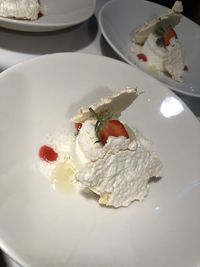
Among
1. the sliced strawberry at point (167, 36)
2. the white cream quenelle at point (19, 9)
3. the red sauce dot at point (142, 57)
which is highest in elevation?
the white cream quenelle at point (19, 9)

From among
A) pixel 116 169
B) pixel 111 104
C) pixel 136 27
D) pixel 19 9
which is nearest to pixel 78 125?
pixel 111 104

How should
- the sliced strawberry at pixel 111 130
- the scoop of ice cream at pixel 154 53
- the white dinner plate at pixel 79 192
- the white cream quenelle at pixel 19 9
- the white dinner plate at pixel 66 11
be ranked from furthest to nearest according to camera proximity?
1. the scoop of ice cream at pixel 154 53
2. the white dinner plate at pixel 66 11
3. the white cream quenelle at pixel 19 9
4. the sliced strawberry at pixel 111 130
5. the white dinner plate at pixel 79 192

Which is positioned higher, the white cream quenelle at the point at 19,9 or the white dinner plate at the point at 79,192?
the white cream quenelle at the point at 19,9

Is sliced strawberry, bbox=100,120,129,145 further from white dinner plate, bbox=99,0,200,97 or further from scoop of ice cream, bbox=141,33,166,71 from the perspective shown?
scoop of ice cream, bbox=141,33,166,71

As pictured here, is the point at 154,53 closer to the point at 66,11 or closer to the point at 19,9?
the point at 66,11

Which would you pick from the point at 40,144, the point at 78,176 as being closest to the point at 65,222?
the point at 78,176

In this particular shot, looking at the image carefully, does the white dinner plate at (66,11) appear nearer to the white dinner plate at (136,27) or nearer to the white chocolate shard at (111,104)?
the white dinner plate at (136,27)

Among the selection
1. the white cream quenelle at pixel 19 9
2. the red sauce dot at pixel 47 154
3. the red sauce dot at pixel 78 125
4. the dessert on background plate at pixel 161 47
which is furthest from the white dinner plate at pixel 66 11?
the red sauce dot at pixel 47 154

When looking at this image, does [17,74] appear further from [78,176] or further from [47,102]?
[78,176]
